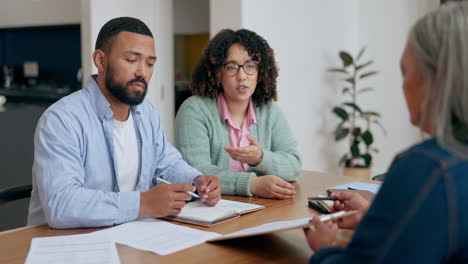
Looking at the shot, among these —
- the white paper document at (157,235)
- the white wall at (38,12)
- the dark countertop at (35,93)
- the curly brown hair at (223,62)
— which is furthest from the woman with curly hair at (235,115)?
the dark countertop at (35,93)

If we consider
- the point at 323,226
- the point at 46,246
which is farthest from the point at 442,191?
the point at 46,246

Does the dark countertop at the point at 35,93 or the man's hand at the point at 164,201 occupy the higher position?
the man's hand at the point at 164,201

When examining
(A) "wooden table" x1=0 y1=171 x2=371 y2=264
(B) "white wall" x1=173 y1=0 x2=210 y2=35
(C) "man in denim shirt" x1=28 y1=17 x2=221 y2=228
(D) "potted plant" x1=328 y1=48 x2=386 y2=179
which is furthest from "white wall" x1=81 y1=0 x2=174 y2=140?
(A) "wooden table" x1=0 y1=171 x2=371 y2=264

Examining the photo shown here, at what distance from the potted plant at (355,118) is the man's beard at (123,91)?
125 inches

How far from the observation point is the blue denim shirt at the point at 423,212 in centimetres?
73

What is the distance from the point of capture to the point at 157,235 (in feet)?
4.51

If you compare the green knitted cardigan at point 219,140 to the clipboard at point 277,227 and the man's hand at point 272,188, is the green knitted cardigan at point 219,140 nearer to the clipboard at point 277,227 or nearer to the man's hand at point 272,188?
the man's hand at point 272,188

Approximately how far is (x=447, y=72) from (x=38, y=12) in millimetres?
5656

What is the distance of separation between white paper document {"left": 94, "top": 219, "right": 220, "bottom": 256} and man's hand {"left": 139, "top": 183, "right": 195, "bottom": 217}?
3 centimetres

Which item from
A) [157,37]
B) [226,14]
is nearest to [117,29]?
[226,14]

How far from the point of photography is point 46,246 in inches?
50.8

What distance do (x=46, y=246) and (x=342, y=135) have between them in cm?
367

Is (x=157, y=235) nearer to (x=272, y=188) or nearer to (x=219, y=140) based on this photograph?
(x=272, y=188)

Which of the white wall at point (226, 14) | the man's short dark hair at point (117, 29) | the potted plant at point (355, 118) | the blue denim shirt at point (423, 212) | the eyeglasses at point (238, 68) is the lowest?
the potted plant at point (355, 118)
